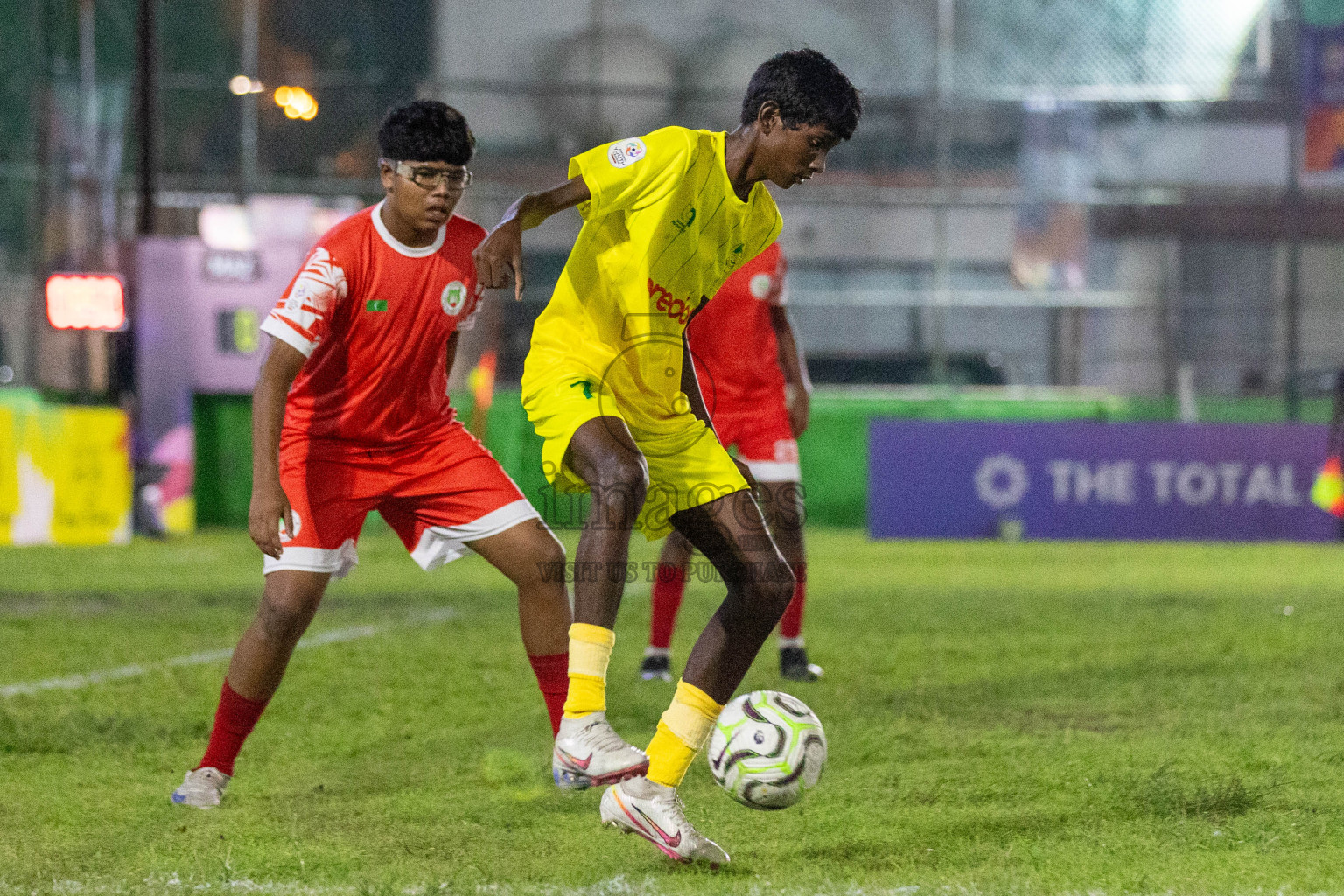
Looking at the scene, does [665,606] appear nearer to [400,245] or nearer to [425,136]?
[400,245]

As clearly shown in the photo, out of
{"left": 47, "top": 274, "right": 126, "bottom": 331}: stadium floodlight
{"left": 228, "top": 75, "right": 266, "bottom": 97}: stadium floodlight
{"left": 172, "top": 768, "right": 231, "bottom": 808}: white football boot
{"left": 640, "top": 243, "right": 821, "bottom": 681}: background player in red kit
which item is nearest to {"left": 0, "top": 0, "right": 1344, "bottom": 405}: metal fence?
{"left": 228, "top": 75, "right": 266, "bottom": 97}: stadium floodlight

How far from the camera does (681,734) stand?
12.4 ft

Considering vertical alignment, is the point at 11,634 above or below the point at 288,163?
below

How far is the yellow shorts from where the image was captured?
3.91 meters

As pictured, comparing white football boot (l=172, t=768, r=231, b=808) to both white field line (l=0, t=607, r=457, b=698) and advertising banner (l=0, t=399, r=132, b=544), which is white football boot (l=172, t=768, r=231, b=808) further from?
advertising banner (l=0, t=399, r=132, b=544)

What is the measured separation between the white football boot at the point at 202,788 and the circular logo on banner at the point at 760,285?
347cm

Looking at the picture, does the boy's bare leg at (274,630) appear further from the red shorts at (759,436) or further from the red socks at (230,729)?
the red shorts at (759,436)

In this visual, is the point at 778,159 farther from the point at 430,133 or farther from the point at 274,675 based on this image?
the point at 274,675

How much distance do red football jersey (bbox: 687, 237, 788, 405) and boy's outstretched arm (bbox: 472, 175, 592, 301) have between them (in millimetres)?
3135

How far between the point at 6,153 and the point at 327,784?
605 inches

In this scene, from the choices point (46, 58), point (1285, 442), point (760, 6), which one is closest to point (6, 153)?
point (46, 58)

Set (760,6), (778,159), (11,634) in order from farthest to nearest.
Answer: (760,6) < (11,634) < (778,159)

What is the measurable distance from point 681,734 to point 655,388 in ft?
2.83

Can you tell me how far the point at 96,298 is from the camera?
48.3 ft
